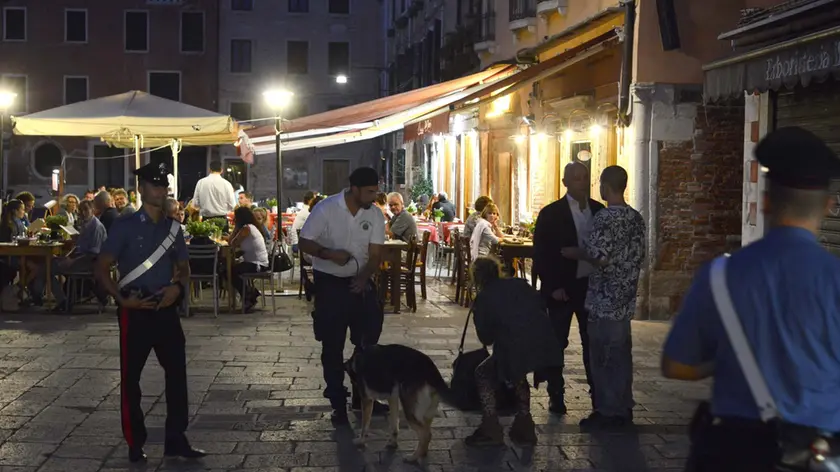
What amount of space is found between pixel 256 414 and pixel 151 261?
1.67 meters

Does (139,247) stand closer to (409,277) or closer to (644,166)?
(409,277)

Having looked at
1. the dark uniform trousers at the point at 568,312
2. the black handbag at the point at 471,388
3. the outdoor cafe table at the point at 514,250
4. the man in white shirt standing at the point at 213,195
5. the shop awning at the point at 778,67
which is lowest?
the black handbag at the point at 471,388

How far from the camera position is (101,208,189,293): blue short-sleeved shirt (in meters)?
5.93

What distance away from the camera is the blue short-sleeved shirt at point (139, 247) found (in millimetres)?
5930

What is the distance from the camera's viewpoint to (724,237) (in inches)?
497

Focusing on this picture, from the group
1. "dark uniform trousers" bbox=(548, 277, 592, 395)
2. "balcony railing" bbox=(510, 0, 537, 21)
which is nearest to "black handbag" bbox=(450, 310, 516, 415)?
"dark uniform trousers" bbox=(548, 277, 592, 395)

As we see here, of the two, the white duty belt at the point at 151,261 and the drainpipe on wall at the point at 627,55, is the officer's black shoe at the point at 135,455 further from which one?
the drainpipe on wall at the point at 627,55

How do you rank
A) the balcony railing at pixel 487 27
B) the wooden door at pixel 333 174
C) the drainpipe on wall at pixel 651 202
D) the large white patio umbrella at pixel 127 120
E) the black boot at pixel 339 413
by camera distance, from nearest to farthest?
1. the black boot at pixel 339 413
2. the drainpipe on wall at pixel 651 202
3. the large white patio umbrella at pixel 127 120
4. the balcony railing at pixel 487 27
5. the wooden door at pixel 333 174

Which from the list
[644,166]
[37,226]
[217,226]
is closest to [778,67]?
[644,166]

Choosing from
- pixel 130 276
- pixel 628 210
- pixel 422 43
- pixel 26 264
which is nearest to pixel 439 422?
pixel 628 210

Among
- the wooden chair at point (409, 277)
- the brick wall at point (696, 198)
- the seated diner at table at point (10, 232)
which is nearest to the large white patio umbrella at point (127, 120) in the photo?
the seated diner at table at point (10, 232)

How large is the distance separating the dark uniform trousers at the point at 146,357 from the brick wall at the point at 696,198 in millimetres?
7405

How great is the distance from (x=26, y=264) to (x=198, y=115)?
125 inches

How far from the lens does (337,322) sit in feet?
23.3
